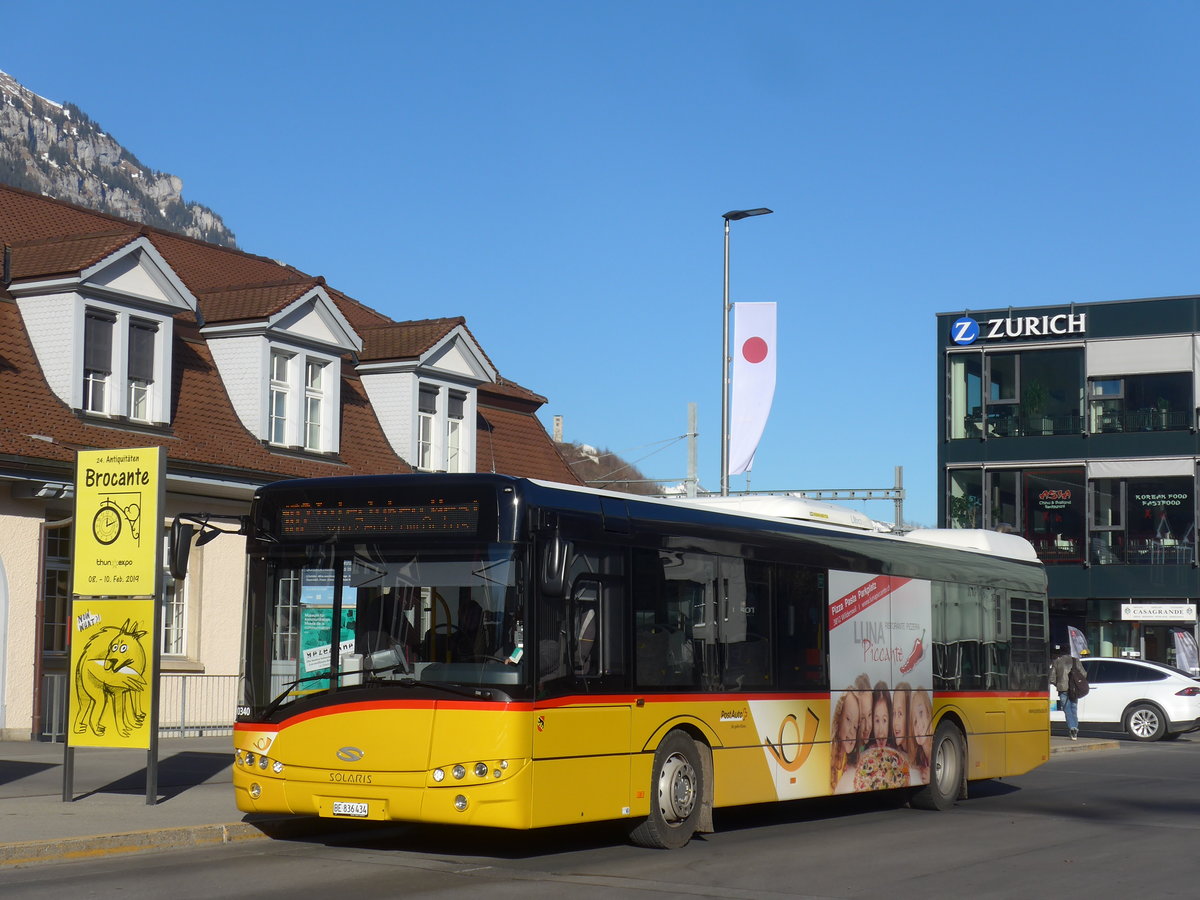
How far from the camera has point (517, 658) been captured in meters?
11.1

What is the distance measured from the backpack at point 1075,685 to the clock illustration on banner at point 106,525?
67.1 feet

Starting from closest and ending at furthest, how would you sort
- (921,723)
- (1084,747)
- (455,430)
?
(921,723)
(1084,747)
(455,430)

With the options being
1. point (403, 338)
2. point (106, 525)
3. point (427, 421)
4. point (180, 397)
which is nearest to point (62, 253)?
point (180, 397)

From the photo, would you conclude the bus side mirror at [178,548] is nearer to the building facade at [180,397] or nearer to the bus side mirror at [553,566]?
the bus side mirror at [553,566]

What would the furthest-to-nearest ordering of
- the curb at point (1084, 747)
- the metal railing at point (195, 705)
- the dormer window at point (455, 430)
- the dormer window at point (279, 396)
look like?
the dormer window at point (455, 430) < the dormer window at point (279, 396) < the curb at point (1084, 747) < the metal railing at point (195, 705)

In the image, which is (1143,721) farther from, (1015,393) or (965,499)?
(1015,393)

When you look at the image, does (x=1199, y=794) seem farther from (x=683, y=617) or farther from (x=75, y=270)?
(x=75, y=270)

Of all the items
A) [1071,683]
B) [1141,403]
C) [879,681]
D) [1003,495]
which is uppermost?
[1141,403]

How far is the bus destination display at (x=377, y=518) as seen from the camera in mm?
11438

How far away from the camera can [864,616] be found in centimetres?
1570

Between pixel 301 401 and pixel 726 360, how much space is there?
8.15 metres

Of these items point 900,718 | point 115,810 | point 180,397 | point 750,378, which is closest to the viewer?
point 115,810

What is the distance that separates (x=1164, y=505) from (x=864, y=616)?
36869 millimetres

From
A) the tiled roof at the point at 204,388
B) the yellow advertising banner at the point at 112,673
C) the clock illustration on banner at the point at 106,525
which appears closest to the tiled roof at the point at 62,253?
the tiled roof at the point at 204,388
